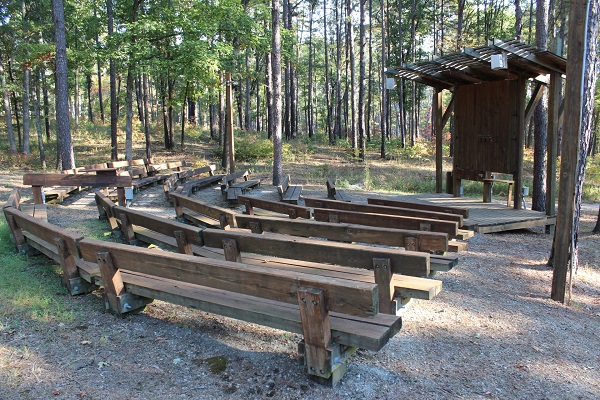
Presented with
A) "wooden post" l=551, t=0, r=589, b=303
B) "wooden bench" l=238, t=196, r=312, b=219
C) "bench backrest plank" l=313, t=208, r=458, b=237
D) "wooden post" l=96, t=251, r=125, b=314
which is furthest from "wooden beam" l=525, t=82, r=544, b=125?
"wooden post" l=96, t=251, r=125, b=314

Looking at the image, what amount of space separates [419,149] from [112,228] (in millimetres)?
22784

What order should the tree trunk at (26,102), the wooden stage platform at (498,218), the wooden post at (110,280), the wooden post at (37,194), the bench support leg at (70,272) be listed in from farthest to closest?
the tree trunk at (26,102) < the wooden post at (37,194) < the wooden stage platform at (498,218) < the bench support leg at (70,272) < the wooden post at (110,280)

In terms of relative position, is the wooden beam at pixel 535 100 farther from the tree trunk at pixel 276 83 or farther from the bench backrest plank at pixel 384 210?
the tree trunk at pixel 276 83

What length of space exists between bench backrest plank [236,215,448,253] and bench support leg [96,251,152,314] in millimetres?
1686

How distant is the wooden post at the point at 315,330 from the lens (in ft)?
9.29

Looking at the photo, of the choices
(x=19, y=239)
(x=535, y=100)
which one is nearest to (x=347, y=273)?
(x=19, y=239)

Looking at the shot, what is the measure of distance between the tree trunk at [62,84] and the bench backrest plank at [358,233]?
1066cm

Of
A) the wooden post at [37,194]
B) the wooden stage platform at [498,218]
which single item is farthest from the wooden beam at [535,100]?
the wooden post at [37,194]

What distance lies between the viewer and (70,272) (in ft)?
14.9

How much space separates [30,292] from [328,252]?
3.16 m

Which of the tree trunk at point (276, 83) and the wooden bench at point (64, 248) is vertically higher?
the tree trunk at point (276, 83)

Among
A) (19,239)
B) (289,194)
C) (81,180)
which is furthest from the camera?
(289,194)

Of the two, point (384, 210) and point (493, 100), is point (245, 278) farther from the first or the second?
point (493, 100)

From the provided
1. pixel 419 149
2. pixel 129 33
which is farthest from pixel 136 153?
pixel 419 149
